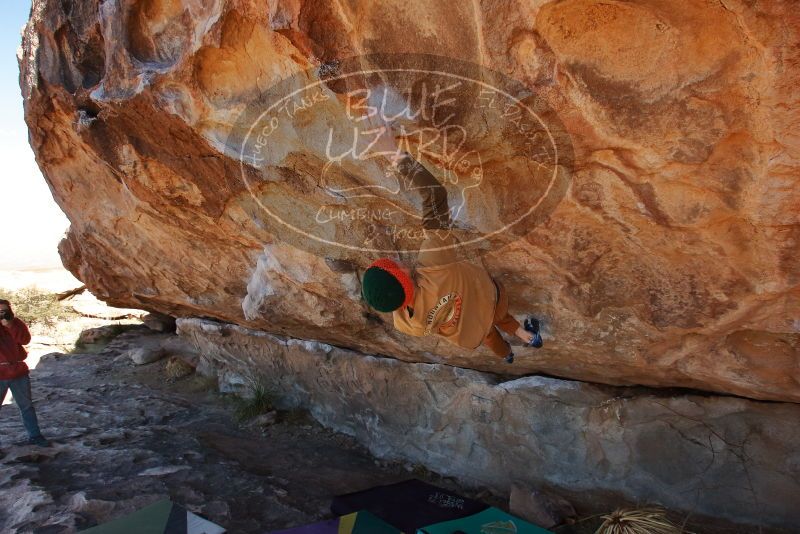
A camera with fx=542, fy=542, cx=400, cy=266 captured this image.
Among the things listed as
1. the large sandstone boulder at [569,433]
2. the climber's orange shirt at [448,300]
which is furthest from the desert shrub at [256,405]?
the climber's orange shirt at [448,300]

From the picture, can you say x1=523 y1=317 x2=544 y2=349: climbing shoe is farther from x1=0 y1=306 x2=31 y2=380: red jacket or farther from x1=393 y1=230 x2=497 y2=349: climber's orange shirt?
x1=0 y1=306 x2=31 y2=380: red jacket

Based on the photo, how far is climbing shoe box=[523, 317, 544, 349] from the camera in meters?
2.87

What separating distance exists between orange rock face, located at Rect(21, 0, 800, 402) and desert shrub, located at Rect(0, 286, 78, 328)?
5.20 metres

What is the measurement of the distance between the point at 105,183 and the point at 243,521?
114 inches

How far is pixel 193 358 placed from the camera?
22.4 ft

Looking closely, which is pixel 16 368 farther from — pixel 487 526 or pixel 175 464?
pixel 487 526

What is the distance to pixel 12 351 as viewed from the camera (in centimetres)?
427

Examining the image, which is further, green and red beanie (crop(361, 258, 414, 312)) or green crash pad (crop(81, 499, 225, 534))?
green crash pad (crop(81, 499, 225, 534))

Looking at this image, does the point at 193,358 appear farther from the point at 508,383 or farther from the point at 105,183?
the point at 508,383

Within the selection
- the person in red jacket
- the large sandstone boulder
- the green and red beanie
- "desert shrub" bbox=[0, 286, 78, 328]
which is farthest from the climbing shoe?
"desert shrub" bbox=[0, 286, 78, 328]

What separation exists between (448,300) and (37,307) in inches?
344

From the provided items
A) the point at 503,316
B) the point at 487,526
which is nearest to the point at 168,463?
the point at 487,526

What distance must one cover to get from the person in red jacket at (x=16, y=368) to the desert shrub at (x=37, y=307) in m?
4.62

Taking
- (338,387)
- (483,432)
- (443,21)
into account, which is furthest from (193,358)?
(443,21)
